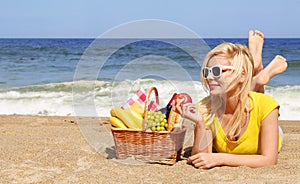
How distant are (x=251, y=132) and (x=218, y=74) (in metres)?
0.55

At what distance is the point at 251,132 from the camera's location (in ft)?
11.4

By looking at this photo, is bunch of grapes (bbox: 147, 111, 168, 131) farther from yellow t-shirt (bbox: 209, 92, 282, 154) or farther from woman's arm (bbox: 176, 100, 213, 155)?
yellow t-shirt (bbox: 209, 92, 282, 154)

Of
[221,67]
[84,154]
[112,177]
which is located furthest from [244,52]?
[84,154]

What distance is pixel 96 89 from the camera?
11188 millimetres

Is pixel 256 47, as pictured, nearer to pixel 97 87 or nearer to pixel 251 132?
pixel 251 132

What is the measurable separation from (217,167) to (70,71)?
13.9 m

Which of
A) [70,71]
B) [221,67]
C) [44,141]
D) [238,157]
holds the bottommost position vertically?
[70,71]

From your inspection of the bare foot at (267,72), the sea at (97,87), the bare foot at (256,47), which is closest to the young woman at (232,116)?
the sea at (97,87)

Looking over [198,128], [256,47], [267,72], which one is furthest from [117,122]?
[256,47]

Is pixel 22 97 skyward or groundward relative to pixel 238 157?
groundward

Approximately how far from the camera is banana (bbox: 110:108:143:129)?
3.57 metres

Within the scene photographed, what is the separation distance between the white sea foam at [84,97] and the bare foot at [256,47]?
2995 mm

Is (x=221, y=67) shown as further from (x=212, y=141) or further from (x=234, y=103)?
(x=212, y=141)

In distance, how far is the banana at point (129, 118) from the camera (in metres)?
3.57
